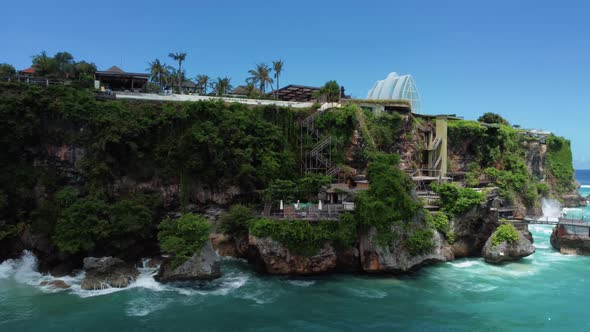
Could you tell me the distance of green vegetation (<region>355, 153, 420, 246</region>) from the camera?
1154 inches

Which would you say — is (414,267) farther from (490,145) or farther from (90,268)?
(490,145)

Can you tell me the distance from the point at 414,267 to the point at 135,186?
78.7 feet

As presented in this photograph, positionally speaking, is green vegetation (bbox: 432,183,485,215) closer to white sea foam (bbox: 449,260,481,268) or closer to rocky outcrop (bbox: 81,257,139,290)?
white sea foam (bbox: 449,260,481,268)

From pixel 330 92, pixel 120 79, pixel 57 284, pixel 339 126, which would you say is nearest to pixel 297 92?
pixel 330 92

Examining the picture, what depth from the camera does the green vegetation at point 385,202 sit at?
2931cm

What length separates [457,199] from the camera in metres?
34.9

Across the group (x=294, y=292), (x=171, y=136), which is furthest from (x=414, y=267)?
(x=171, y=136)

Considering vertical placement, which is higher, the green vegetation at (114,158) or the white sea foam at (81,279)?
the green vegetation at (114,158)

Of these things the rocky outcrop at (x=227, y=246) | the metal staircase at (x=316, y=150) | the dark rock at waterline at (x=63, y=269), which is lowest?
the dark rock at waterline at (x=63, y=269)

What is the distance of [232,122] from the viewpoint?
35.1 metres

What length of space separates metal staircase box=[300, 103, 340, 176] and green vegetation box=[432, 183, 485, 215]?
9586 millimetres

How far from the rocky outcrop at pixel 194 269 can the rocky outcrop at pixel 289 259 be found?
3.22 meters

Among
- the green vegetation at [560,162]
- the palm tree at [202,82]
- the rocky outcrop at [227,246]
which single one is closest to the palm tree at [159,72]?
the palm tree at [202,82]

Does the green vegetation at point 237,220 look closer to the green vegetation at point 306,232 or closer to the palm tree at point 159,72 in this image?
the green vegetation at point 306,232
